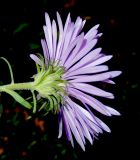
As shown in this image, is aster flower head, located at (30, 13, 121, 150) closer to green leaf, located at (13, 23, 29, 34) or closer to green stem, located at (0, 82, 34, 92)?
green stem, located at (0, 82, 34, 92)

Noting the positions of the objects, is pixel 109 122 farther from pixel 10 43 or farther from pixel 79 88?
pixel 79 88

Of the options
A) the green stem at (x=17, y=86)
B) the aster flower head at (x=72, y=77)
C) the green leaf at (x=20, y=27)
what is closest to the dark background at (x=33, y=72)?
the green leaf at (x=20, y=27)

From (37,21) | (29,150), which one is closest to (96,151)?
(29,150)

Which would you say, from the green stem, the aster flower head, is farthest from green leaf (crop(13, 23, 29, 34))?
the green stem

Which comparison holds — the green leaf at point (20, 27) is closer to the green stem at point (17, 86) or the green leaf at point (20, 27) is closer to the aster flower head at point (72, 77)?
the aster flower head at point (72, 77)

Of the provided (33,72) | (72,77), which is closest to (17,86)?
(72,77)

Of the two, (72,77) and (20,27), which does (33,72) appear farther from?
(72,77)
